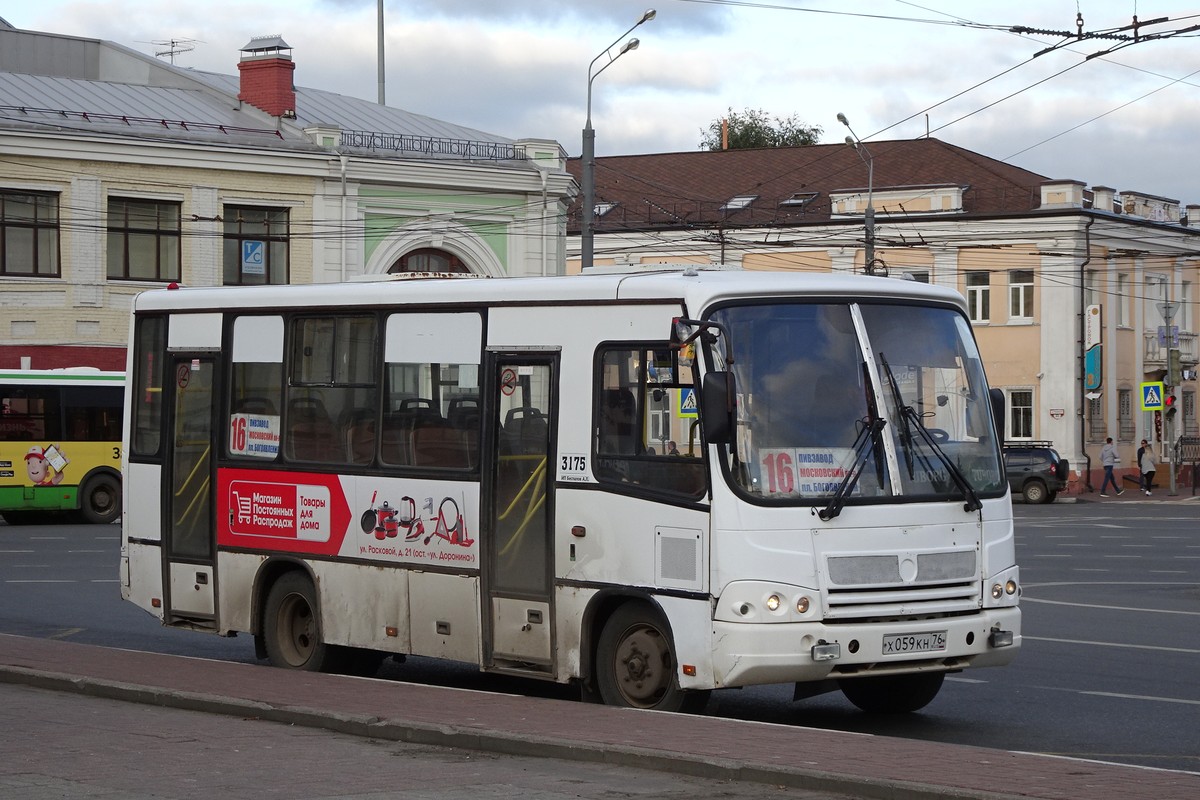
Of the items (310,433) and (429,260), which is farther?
(429,260)

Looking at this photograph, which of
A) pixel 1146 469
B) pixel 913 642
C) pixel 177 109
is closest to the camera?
pixel 913 642

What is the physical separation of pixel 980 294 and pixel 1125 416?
650cm

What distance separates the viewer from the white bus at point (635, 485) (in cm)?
1043

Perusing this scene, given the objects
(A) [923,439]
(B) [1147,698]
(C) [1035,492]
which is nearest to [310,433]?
(A) [923,439]

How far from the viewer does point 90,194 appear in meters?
41.5

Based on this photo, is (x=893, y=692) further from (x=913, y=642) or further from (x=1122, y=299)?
(x=1122, y=299)

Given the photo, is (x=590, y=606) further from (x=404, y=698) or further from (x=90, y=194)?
(x=90, y=194)

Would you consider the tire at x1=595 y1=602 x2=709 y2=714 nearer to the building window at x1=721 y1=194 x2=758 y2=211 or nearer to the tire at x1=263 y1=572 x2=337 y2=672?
the tire at x1=263 y1=572 x2=337 y2=672

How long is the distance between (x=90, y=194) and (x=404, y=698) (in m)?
32.4

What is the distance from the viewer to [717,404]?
10.1m

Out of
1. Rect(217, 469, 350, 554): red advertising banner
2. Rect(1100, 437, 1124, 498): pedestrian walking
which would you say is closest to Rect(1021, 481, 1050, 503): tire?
Rect(1100, 437, 1124, 498): pedestrian walking

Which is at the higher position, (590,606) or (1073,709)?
(590,606)

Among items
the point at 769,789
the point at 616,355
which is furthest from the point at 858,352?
the point at 769,789

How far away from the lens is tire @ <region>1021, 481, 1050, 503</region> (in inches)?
1886
